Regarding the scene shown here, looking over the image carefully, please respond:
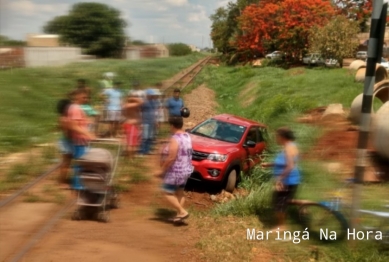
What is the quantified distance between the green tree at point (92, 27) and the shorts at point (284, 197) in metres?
35.5

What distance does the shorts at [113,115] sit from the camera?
36.5 ft

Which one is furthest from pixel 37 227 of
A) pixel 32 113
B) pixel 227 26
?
pixel 227 26

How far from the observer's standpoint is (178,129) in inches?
251

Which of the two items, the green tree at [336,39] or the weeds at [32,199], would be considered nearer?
the weeds at [32,199]

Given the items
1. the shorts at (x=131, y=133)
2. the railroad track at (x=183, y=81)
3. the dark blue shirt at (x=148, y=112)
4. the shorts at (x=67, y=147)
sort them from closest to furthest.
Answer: the shorts at (x=67, y=147) → the shorts at (x=131, y=133) → the dark blue shirt at (x=148, y=112) → the railroad track at (x=183, y=81)

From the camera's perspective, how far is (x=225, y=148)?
9.95m

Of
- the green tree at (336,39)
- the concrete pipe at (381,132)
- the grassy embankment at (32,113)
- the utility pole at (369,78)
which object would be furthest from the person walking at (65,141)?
the green tree at (336,39)

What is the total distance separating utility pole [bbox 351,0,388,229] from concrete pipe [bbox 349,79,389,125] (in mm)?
6891

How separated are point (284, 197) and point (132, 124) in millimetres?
4604

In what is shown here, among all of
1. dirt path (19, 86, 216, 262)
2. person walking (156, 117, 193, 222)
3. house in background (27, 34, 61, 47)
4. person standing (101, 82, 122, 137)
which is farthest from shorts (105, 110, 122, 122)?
house in background (27, 34, 61, 47)

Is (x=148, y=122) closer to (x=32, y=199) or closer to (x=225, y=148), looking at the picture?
(x=225, y=148)

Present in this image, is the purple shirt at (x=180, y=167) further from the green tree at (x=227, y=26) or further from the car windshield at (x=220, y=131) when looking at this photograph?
the green tree at (x=227, y=26)

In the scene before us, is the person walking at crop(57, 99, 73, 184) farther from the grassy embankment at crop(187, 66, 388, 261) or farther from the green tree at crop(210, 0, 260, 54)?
the green tree at crop(210, 0, 260, 54)

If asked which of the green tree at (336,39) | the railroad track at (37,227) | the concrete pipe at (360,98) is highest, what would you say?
the green tree at (336,39)
